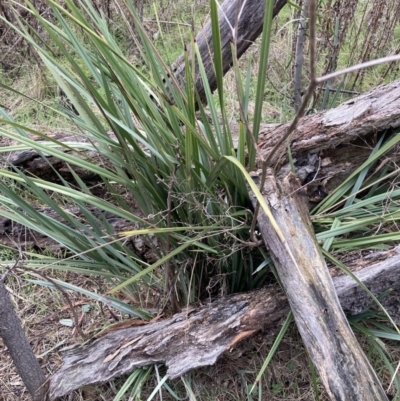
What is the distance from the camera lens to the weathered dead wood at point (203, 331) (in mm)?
1304

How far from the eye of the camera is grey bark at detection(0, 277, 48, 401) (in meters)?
1.15

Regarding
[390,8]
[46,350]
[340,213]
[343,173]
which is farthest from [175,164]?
[390,8]

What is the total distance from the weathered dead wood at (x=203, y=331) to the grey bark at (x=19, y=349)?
55 mm

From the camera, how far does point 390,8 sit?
→ 2432 millimetres

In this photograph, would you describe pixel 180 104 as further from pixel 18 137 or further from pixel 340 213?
pixel 340 213

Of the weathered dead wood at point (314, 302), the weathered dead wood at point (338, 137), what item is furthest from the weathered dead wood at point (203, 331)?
the weathered dead wood at point (338, 137)

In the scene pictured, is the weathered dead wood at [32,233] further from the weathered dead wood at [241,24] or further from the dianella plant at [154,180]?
the weathered dead wood at [241,24]

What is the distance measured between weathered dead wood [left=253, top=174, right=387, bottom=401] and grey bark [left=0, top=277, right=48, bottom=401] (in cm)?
73

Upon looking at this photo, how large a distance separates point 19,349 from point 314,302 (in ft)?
2.74

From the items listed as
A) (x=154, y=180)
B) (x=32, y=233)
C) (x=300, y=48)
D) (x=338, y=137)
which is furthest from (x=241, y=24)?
(x=32, y=233)

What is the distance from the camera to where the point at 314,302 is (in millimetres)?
1084

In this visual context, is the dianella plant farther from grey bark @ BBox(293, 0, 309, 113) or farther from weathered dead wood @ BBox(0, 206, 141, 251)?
grey bark @ BBox(293, 0, 309, 113)

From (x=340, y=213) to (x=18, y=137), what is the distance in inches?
40.3

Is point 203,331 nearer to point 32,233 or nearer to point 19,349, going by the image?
point 19,349
